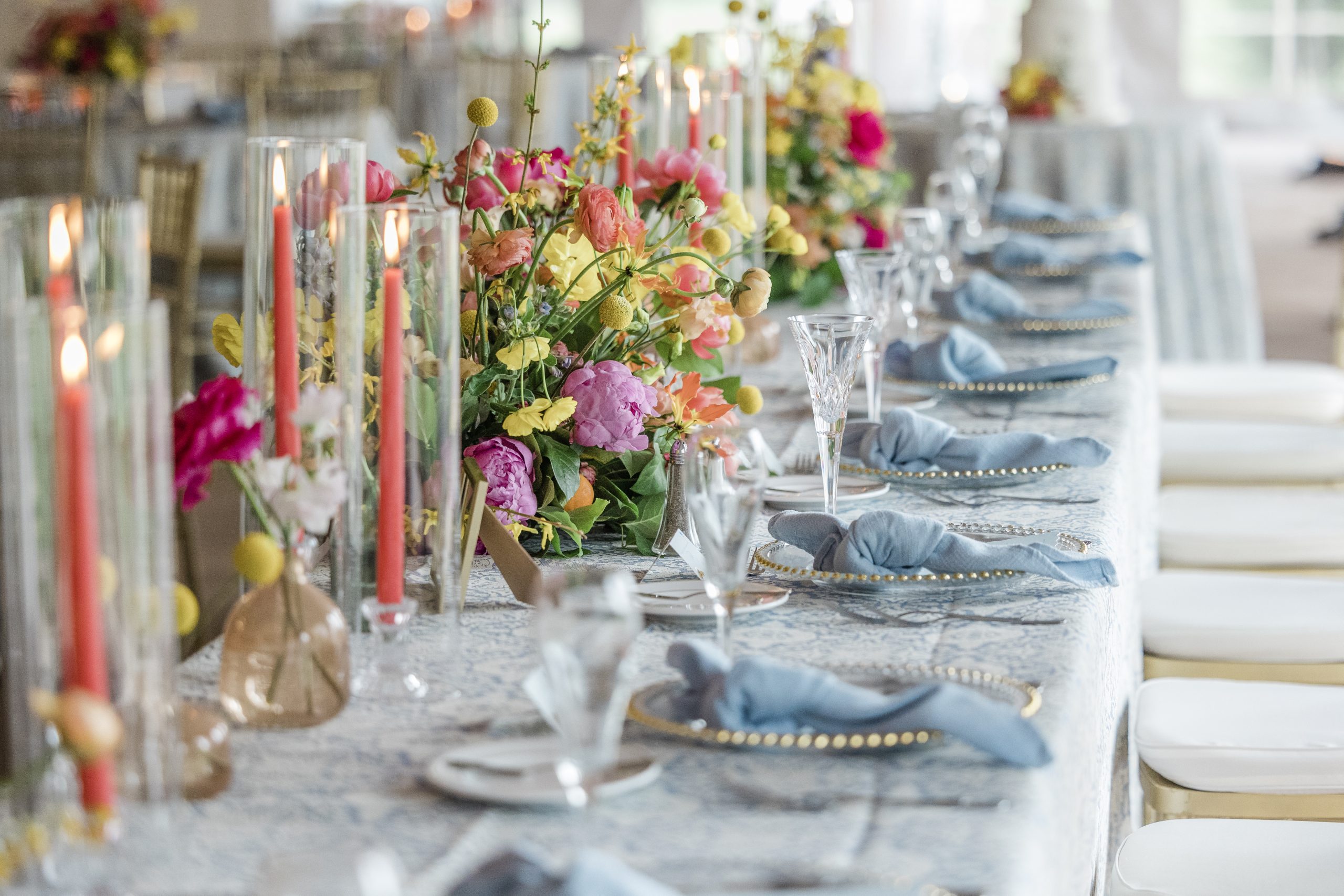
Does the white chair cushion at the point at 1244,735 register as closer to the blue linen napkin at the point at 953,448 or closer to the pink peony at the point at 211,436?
the blue linen napkin at the point at 953,448

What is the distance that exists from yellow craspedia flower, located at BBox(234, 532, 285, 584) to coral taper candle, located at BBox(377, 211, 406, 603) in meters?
0.08

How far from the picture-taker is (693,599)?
3.49 feet

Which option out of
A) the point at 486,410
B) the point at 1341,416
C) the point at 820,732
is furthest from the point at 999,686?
the point at 1341,416

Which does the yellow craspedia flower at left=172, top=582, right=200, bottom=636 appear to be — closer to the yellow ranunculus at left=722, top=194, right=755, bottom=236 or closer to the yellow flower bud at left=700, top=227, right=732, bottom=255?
the yellow flower bud at left=700, top=227, right=732, bottom=255

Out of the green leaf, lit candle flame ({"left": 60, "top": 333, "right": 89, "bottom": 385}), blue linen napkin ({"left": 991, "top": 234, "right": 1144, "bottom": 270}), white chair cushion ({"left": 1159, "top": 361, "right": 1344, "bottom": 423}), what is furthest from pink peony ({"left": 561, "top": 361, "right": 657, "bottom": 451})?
white chair cushion ({"left": 1159, "top": 361, "right": 1344, "bottom": 423})

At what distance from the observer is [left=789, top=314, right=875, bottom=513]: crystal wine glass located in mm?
1210

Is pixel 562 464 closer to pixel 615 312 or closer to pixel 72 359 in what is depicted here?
pixel 615 312

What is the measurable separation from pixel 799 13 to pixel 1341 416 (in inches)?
257

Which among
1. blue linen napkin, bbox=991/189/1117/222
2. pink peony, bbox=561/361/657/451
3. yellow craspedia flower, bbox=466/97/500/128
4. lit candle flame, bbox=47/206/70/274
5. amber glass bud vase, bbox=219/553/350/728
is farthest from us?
blue linen napkin, bbox=991/189/1117/222

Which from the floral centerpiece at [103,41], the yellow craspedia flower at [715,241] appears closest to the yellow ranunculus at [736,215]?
the yellow craspedia flower at [715,241]

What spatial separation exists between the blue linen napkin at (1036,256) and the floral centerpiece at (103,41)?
3768 millimetres

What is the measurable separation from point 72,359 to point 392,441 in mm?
291

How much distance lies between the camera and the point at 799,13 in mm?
8680

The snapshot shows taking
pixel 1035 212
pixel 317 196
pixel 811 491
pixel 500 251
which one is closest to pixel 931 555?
pixel 811 491
